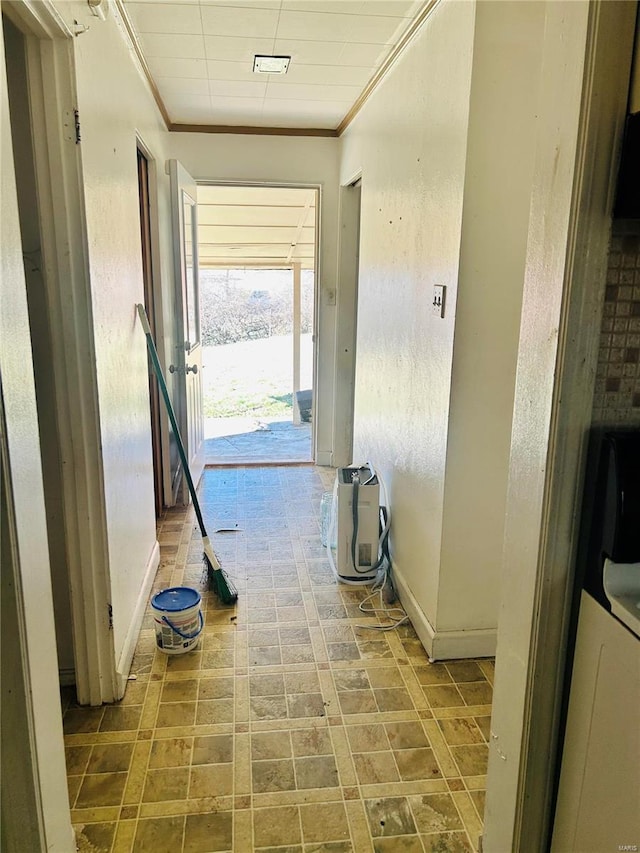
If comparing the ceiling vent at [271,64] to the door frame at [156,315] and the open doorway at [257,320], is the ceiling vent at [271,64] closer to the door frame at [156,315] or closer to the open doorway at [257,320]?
the door frame at [156,315]

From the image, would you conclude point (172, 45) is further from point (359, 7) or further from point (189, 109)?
point (189, 109)

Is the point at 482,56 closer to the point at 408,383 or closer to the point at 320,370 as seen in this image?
the point at 408,383

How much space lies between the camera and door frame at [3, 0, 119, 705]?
5.34ft

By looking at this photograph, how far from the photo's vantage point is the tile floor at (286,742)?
5.21 feet

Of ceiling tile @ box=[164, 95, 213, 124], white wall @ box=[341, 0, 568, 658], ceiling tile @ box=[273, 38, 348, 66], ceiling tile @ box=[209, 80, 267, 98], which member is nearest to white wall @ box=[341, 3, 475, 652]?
white wall @ box=[341, 0, 568, 658]

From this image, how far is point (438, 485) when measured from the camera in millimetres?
2227

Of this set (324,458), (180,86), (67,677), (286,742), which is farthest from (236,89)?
(286,742)

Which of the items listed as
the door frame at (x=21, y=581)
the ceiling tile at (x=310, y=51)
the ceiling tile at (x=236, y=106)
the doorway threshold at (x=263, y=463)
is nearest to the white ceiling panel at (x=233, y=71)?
the ceiling tile at (x=310, y=51)

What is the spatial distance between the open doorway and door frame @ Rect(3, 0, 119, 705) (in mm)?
2660

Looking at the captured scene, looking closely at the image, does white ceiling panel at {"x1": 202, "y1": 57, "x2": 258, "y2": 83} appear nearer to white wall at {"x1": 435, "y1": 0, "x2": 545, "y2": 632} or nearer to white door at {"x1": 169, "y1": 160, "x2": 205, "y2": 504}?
white door at {"x1": 169, "y1": 160, "x2": 205, "y2": 504}

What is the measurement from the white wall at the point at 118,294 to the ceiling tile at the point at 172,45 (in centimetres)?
12

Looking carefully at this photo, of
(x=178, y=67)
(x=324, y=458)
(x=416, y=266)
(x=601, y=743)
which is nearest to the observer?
(x=601, y=743)

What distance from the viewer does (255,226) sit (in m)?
6.42

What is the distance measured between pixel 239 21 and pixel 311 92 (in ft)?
3.27
